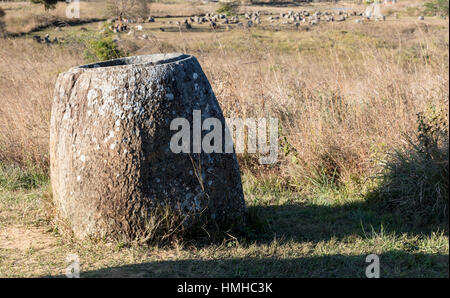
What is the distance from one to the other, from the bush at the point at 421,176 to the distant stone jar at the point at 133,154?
63.8 inches

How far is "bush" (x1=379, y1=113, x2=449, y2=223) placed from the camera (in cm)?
362

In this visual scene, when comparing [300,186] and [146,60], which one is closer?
[146,60]

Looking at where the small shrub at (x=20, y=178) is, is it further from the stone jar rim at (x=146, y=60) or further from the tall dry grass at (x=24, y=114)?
the stone jar rim at (x=146, y=60)

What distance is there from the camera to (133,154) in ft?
11.7

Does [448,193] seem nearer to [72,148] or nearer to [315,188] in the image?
[315,188]

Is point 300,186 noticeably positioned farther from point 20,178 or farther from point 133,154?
point 20,178

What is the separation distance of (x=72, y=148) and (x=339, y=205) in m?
2.66

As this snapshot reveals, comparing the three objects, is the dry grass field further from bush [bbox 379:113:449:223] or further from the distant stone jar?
the distant stone jar

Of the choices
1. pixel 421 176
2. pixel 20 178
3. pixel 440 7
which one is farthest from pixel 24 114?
pixel 440 7

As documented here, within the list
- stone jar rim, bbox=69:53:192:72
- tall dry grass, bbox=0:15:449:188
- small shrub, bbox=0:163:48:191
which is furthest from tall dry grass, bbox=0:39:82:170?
stone jar rim, bbox=69:53:192:72

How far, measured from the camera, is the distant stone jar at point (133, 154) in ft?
11.7

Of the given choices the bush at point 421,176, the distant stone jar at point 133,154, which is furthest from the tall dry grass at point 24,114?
the bush at point 421,176

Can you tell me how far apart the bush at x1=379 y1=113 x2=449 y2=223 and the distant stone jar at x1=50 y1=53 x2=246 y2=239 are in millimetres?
1620

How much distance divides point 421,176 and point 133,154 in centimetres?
248
